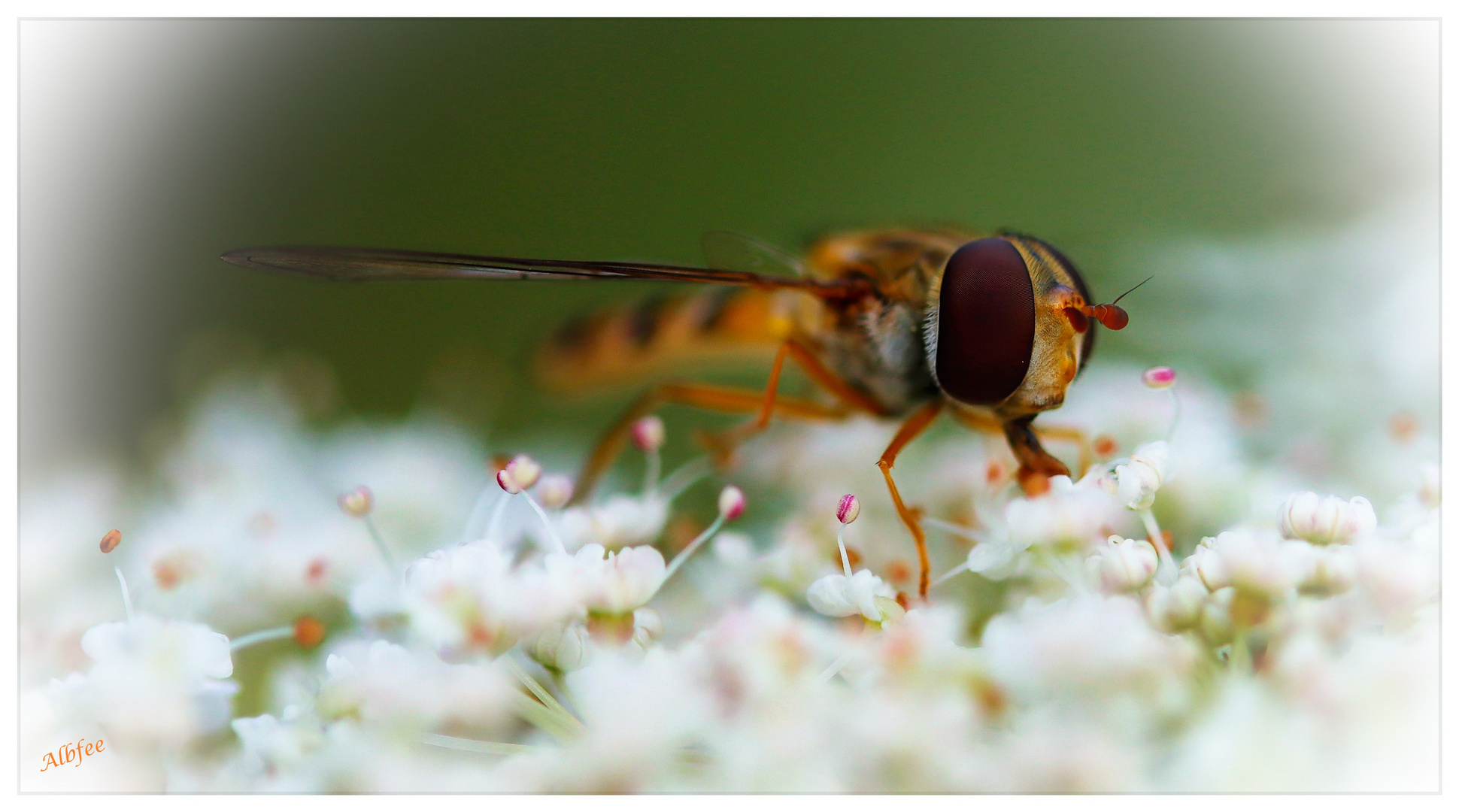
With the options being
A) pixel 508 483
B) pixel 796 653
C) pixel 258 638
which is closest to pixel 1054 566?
pixel 796 653

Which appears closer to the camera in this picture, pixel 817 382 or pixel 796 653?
pixel 796 653

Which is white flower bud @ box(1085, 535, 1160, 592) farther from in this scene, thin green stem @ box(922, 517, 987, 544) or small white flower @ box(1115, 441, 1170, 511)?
thin green stem @ box(922, 517, 987, 544)

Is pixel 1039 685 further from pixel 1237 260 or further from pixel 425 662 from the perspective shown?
pixel 1237 260

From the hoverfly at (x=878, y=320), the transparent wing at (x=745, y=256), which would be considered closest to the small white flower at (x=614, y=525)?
the hoverfly at (x=878, y=320)

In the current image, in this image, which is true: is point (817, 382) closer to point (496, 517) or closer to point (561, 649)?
point (496, 517)

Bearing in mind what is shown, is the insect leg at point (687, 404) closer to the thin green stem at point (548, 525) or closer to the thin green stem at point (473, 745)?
the thin green stem at point (548, 525)

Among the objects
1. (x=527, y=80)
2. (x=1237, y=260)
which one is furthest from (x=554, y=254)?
(x=1237, y=260)
